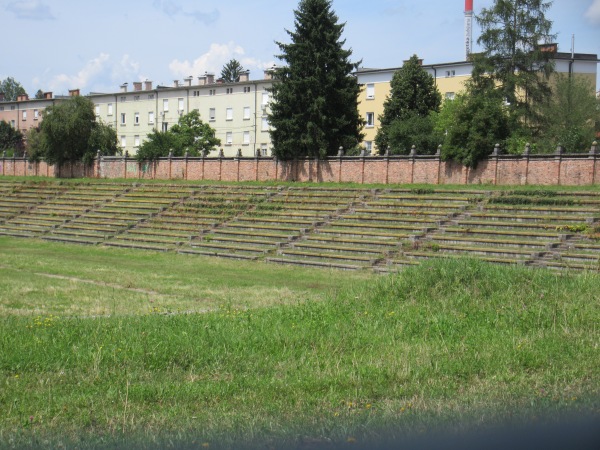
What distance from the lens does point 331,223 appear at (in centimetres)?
4253

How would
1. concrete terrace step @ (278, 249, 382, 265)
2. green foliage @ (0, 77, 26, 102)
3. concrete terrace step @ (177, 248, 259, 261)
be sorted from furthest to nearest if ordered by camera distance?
1. green foliage @ (0, 77, 26, 102)
2. concrete terrace step @ (177, 248, 259, 261)
3. concrete terrace step @ (278, 249, 382, 265)

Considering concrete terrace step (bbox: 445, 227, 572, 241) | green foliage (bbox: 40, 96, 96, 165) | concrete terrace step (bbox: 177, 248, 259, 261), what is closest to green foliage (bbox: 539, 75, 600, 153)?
concrete terrace step (bbox: 445, 227, 572, 241)

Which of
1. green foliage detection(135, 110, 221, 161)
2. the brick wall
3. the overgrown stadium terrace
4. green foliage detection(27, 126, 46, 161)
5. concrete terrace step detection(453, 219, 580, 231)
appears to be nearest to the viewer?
the overgrown stadium terrace

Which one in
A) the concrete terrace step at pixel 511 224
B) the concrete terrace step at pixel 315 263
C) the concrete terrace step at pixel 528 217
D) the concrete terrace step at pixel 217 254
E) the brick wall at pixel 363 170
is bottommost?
the concrete terrace step at pixel 217 254

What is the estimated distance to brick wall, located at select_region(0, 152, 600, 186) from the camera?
43531 millimetres

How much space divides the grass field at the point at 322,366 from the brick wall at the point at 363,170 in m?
28.1

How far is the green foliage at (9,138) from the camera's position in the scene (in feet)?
346

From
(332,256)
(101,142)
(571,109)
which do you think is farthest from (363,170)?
(101,142)

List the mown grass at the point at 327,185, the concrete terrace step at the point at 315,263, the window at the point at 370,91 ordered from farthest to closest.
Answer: the window at the point at 370,91
the mown grass at the point at 327,185
the concrete terrace step at the point at 315,263

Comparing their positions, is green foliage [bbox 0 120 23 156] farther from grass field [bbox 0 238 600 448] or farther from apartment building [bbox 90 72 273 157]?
grass field [bbox 0 238 600 448]

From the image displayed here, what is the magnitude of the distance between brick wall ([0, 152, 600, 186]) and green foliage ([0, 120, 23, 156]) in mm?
31765

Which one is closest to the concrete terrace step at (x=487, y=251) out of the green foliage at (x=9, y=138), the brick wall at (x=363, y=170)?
the brick wall at (x=363, y=170)

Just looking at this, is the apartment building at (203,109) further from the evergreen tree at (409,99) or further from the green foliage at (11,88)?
the green foliage at (11,88)

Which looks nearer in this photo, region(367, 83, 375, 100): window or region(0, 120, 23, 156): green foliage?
region(367, 83, 375, 100): window
